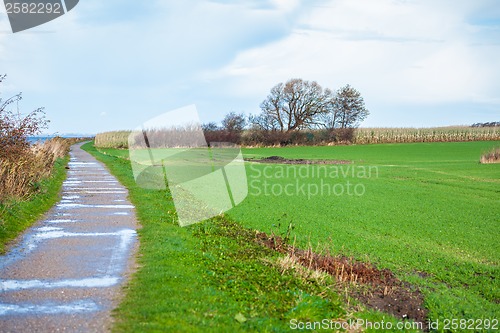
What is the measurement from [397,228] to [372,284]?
20.4 ft

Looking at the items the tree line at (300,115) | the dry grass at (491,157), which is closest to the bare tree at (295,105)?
the tree line at (300,115)

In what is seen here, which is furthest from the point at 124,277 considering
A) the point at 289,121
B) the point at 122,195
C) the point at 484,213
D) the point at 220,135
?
the point at 289,121

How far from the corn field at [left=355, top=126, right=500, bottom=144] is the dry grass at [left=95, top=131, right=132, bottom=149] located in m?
37.7

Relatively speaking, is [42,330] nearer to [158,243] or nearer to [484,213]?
[158,243]

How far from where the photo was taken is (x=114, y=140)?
81.4 meters

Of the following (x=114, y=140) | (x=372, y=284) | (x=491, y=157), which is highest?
(x=114, y=140)

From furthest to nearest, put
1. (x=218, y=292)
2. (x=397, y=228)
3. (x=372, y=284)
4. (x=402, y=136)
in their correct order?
(x=402, y=136), (x=397, y=228), (x=372, y=284), (x=218, y=292)

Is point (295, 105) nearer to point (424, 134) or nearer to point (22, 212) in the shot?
point (424, 134)

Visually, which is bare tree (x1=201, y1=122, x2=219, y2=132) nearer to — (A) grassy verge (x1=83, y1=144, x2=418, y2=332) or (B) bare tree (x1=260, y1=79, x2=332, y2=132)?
(B) bare tree (x1=260, y1=79, x2=332, y2=132)

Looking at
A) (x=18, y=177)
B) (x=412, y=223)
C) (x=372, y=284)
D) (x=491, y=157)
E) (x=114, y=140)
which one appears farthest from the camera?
(x=114, y=140)

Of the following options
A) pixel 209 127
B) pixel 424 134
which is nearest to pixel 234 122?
pixel 209 127

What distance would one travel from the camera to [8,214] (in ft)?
43.4

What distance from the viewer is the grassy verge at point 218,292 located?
Result: 649 cm

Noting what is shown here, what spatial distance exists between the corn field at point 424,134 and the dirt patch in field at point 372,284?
236 ft
